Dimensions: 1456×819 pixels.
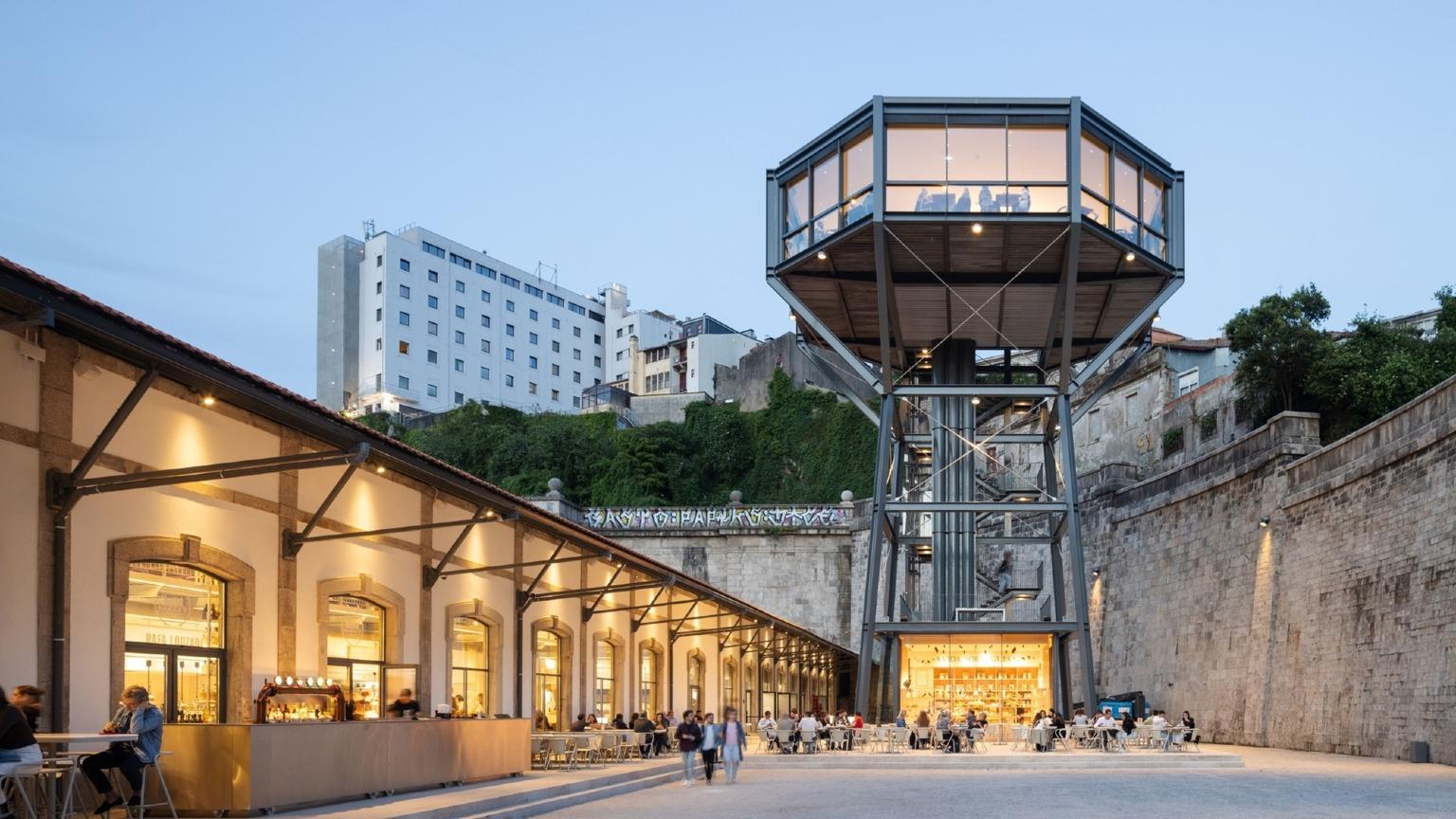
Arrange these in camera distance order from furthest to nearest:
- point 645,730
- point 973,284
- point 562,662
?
point 973,284, point 645,730, point 562,662

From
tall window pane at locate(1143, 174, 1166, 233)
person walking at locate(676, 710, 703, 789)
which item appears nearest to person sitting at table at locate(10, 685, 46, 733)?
person walking at locate(676, 710, 703, 789)

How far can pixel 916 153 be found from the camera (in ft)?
104

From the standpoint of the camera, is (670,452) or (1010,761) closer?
(1010,761)

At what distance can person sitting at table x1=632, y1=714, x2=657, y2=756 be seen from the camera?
28.6 m

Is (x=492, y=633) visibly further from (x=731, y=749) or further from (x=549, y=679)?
(x=731, y=749)

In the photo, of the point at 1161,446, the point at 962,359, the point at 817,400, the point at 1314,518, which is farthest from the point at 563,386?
the point at 1314,518

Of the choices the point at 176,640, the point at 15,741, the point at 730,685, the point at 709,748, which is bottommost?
the point at 730,685

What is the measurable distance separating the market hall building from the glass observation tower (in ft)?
40.9

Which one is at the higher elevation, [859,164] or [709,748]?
[859,164]

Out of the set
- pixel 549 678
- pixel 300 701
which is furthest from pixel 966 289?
pixel 300 701

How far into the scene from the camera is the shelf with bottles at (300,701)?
16.2 meters

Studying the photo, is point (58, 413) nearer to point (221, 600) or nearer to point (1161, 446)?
point (221, 600)

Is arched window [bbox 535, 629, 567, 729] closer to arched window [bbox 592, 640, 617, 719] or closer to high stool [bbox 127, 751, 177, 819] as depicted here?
arched window [bbox 592, 640, 617, 719]

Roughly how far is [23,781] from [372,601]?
7.87 metres
